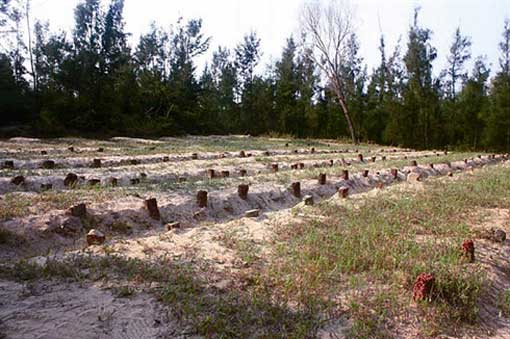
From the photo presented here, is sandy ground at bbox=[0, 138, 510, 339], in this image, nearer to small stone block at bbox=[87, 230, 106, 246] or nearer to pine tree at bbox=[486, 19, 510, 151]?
small stone block at bbox=[87, 230, 106, 246]

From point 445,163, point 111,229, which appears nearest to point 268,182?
point 111,229

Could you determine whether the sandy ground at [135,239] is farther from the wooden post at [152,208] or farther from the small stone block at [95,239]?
the small stone block at [95,239]

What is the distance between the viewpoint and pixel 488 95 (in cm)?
2817

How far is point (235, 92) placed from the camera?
35.8 meters

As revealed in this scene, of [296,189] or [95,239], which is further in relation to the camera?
[296,189]

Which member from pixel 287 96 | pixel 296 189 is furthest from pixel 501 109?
pixel 296 189

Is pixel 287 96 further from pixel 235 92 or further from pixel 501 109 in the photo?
pixel 501 109

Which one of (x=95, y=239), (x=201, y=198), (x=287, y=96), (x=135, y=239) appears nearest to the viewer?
(x=95, y=239)

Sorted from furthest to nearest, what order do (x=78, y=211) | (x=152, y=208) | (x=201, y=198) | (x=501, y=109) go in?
1. (x=501, y=109)
2. (x=201, y=198)
3. (x=152, y=208)
4. (x=78, y=211)

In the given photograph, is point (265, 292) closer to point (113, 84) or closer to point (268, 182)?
point (268, 182)

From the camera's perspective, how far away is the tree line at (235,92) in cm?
2270

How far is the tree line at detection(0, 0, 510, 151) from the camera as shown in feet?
74.5

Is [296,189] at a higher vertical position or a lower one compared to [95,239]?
higher

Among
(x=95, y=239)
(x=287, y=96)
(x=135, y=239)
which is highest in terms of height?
(x=287, y=96)
